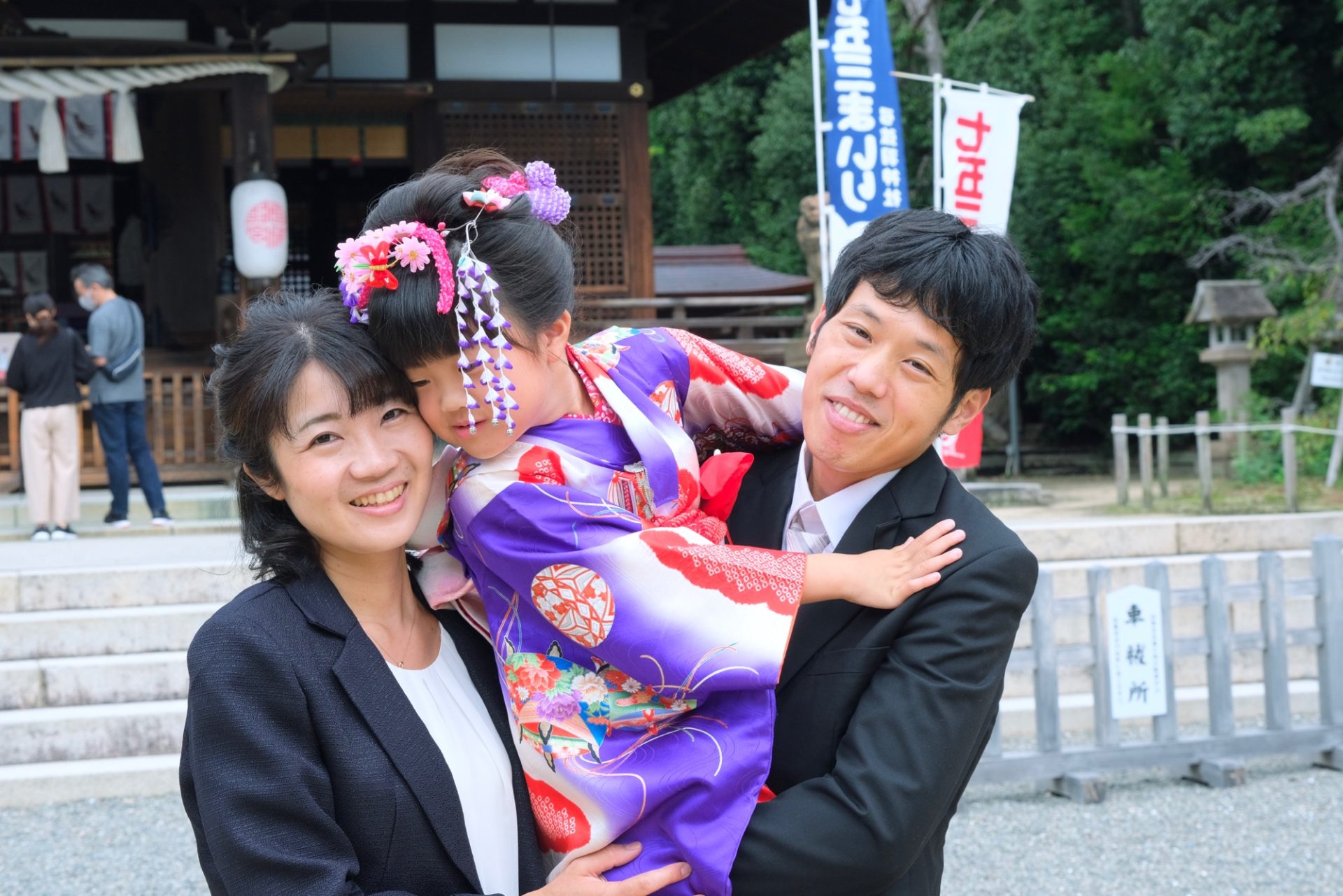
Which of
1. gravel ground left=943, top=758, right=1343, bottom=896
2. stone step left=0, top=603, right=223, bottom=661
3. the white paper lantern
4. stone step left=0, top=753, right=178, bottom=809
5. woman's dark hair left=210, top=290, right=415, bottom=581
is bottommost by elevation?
gravel ground left=943, top=758, right=1343, bottom=896

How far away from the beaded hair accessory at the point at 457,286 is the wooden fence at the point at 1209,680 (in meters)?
4.10

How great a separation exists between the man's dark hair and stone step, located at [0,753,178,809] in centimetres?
474

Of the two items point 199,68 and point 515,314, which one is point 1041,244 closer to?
point 199,68

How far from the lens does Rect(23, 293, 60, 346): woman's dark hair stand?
8156 millimetres

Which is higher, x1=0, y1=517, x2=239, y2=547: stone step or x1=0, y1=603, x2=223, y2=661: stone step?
x1=0, y1=517, x2=239, y2=547: stone step

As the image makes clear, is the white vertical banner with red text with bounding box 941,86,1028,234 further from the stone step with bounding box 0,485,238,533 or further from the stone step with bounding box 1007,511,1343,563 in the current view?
the stone step with bounding box 0,485,238,533

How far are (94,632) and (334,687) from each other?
5139mm

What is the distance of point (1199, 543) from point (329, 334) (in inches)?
291

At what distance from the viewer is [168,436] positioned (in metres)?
10.3

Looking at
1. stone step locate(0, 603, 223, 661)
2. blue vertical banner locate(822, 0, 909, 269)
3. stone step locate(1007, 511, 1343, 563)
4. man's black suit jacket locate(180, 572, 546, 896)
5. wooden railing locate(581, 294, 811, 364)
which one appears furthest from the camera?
wooden railing locate(581, 294, 811, 364)

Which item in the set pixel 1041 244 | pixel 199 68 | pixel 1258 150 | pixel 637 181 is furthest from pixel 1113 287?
pixel 199 68

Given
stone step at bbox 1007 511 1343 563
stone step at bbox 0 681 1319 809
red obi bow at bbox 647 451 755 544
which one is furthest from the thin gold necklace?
stone step at bbox 1007 511 1343 563

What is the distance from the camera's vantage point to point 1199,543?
7.96m

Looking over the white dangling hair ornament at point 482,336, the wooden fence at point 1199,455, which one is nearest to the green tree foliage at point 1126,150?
the wooden fence at point 1199,455
